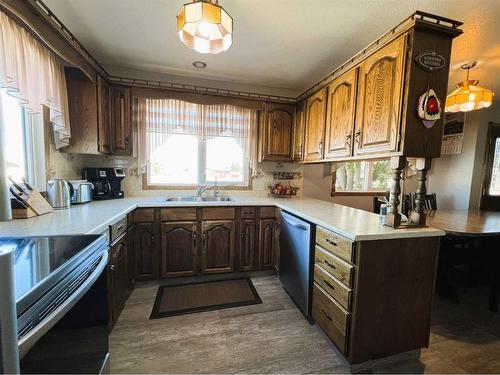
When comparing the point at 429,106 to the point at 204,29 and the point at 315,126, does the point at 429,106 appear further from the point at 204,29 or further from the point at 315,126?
the point at 204,29

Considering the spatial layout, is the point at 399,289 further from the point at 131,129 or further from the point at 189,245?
the point at 131,129

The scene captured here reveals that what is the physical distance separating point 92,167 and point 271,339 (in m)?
2.61

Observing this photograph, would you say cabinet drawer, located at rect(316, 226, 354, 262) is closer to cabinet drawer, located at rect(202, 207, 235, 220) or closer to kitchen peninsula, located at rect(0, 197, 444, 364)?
kitchen peninsula, located at rect(0, 197, 444, 364)

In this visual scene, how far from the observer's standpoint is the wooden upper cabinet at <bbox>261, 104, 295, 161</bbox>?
2910mm

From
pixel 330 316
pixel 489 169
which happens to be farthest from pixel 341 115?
pixel 489 169

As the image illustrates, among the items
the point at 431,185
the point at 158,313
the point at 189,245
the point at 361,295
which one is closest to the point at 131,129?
the point at 189,245

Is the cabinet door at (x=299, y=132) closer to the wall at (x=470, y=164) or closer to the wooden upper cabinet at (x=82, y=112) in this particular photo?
the wooden upper cabinet at (x=82, y=112)

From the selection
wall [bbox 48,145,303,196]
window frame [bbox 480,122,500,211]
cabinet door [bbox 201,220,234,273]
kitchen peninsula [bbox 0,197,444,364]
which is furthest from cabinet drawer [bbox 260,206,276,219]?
window frame [bbox 480,122,500,211]

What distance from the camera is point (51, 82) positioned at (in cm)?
171

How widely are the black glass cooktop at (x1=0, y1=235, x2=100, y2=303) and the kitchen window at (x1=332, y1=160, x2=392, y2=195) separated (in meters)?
3.25

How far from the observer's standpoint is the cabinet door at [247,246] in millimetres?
2527

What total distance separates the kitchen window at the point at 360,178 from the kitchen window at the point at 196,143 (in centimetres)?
150

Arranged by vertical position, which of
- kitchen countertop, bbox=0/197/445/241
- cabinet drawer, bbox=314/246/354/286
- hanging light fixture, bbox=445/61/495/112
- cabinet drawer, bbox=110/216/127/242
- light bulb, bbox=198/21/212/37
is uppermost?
light bulb, bbox=198/21/212/37

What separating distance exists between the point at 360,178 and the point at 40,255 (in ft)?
13.2
